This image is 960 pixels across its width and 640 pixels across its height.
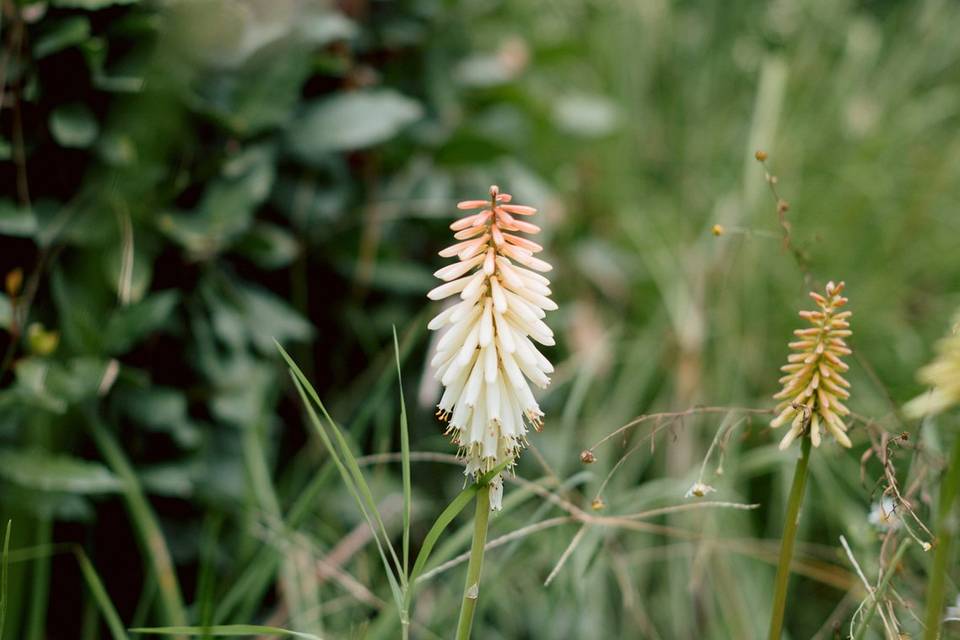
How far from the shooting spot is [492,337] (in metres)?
0.91

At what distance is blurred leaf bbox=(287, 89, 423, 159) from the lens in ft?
6.61

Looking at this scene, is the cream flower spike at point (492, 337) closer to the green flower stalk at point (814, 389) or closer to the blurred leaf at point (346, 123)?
the green flower stalk at point (814, 389)

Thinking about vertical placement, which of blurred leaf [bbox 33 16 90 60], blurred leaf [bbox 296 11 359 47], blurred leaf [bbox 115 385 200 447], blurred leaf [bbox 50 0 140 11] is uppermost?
blurred leaf [bbox 296 11 359 47]

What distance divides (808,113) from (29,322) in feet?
9.09

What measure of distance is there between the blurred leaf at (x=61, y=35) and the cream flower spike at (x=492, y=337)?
1003 mm

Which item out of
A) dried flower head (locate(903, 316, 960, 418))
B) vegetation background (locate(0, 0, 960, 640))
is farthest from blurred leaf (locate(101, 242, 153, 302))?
dried flower head (locate(903, 316, 960, 418))

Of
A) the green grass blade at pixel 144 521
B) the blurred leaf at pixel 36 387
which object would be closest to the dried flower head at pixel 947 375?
the green grass blade at pixel 144 521

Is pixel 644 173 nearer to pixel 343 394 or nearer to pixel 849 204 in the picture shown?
pixel 849 204

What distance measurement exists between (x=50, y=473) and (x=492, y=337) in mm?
1012

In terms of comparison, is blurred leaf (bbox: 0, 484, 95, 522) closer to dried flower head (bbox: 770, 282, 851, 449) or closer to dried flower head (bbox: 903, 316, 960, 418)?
dried flower head (bbox: 770, 282, 851, 449)

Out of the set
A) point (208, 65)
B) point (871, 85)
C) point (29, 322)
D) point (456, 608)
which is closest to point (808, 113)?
point (871, 85)

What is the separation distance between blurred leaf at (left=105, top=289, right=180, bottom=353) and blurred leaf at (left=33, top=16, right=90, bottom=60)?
49cm

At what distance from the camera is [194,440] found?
1.78 meters

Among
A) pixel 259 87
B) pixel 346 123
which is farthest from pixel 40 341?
pixel 346 123
